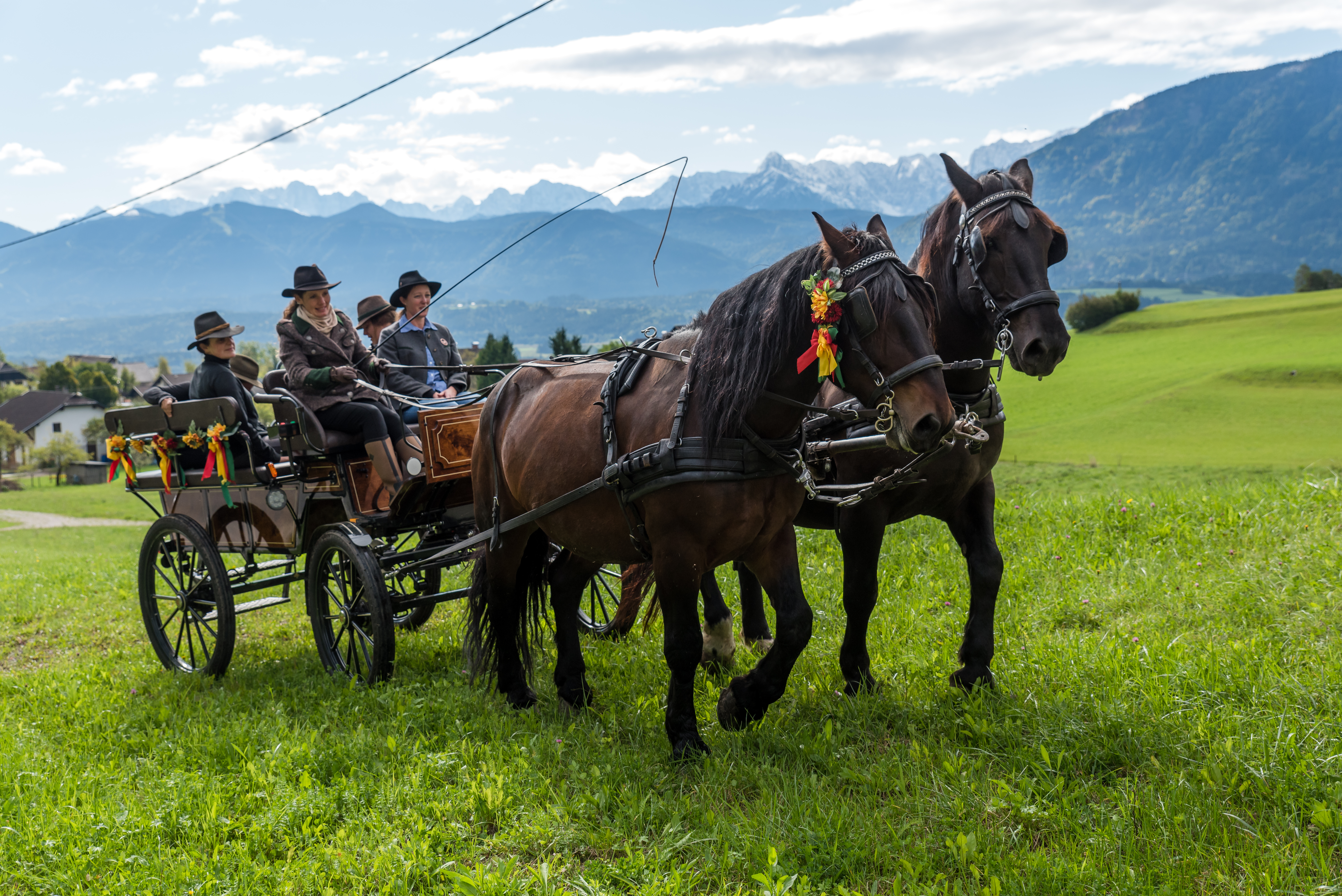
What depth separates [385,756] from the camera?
419 centimetres

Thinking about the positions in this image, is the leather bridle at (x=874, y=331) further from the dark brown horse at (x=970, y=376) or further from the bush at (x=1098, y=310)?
the bush at (x=1098, y=310)

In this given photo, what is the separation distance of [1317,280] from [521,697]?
86.6 metres

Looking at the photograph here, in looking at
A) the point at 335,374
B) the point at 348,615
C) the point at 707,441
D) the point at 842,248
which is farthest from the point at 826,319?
the point at 348,615

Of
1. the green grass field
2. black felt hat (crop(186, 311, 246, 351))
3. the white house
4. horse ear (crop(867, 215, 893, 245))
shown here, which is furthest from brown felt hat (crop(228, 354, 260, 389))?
the white house

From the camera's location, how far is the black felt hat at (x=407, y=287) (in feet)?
24.3

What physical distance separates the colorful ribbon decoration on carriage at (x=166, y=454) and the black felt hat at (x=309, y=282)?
122cm

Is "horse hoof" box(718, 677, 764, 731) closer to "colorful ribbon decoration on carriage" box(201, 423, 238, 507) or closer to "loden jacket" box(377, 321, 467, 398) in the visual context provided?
"colorful ribbon decoration on carriage" box(201, 423, 238, 507)

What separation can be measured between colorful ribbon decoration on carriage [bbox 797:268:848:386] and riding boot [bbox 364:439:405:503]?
124 inches

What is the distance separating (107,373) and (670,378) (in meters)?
117

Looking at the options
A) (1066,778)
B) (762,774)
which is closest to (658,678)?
(762,774)

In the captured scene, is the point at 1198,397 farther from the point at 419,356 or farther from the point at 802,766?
the point at 802,766

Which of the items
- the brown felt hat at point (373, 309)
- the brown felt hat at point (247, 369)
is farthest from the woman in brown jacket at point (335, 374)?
the brown felt hat at point (373, 309)

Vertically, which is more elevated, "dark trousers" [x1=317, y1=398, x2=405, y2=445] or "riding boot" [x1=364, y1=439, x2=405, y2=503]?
"dark trousers" [x1=317, y1=398, x2=405, y2=445]

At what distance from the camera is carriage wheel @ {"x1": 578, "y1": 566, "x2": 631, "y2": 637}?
5.95m
